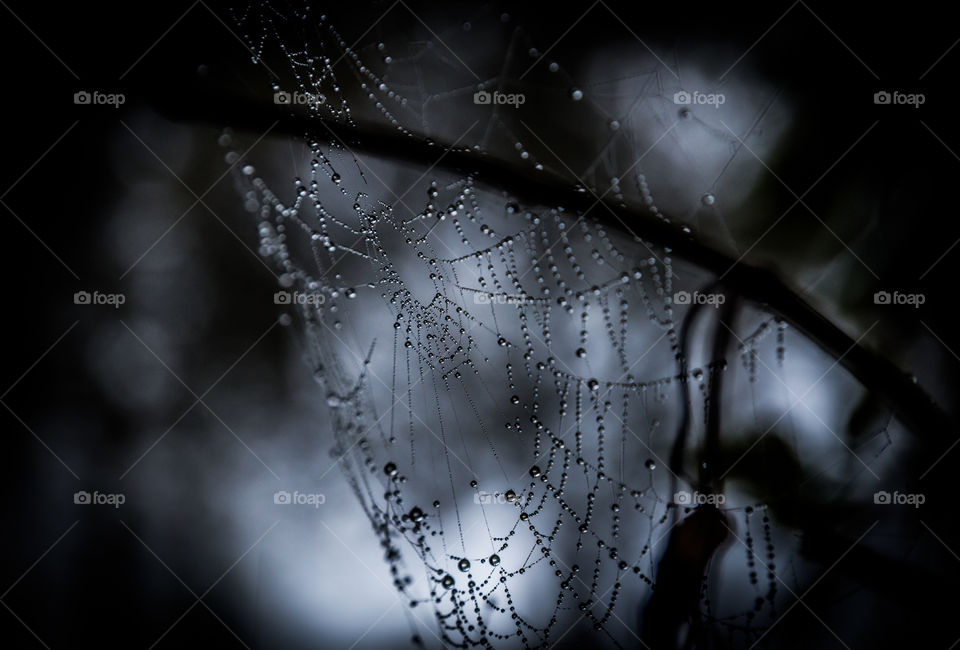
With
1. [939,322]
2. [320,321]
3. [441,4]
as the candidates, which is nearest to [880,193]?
[939,322]

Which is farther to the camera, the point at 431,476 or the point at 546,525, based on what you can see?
the point at 431,476

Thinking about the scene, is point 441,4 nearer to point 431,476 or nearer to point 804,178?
point 804,178

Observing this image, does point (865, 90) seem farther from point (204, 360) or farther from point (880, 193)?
point (204, 360)

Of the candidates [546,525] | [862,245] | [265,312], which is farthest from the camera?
[265,312]

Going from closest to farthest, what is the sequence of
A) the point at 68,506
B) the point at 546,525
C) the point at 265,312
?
Answer: the point at 546,525, the point at 68,506, the point at 265,312

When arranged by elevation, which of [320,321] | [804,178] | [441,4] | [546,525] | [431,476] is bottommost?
[546,525]

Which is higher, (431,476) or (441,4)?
(441,4)

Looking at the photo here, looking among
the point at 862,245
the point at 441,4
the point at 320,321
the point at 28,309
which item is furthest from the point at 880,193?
the point at 28,309
